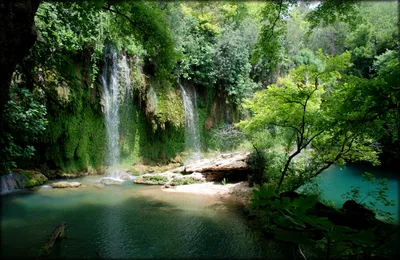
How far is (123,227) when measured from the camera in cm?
788

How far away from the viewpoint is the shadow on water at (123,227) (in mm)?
6344

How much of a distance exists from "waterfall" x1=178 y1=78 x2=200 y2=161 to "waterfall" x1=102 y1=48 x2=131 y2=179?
5027mm

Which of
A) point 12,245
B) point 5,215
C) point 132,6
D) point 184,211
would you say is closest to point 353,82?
point 132,6

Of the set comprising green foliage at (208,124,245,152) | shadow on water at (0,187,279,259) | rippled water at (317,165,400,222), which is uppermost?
green foliage at (208,124,245,152)

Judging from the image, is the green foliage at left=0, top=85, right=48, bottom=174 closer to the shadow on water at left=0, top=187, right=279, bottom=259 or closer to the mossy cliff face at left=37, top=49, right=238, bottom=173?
the shadow on water at left=0, top=187, right=279, bottom=259

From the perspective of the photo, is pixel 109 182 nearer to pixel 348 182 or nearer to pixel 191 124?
pixel 191 124

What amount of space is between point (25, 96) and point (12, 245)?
449 cm

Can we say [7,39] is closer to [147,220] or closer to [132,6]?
[132,6]

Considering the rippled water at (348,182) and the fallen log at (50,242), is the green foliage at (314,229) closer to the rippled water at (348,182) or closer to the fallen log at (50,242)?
the fallen log at (50,242)

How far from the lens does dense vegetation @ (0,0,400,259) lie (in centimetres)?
488

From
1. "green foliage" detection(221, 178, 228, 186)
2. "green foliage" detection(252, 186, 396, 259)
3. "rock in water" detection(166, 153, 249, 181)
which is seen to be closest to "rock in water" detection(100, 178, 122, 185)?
"rock in water" detection(166, 153, 249, 181)

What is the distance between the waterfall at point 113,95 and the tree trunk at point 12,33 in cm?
1311

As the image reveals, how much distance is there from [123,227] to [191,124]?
521 inches

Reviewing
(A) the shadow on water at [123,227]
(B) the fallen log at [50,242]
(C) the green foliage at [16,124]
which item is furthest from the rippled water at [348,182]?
(C) the green foliage at [16,124]
